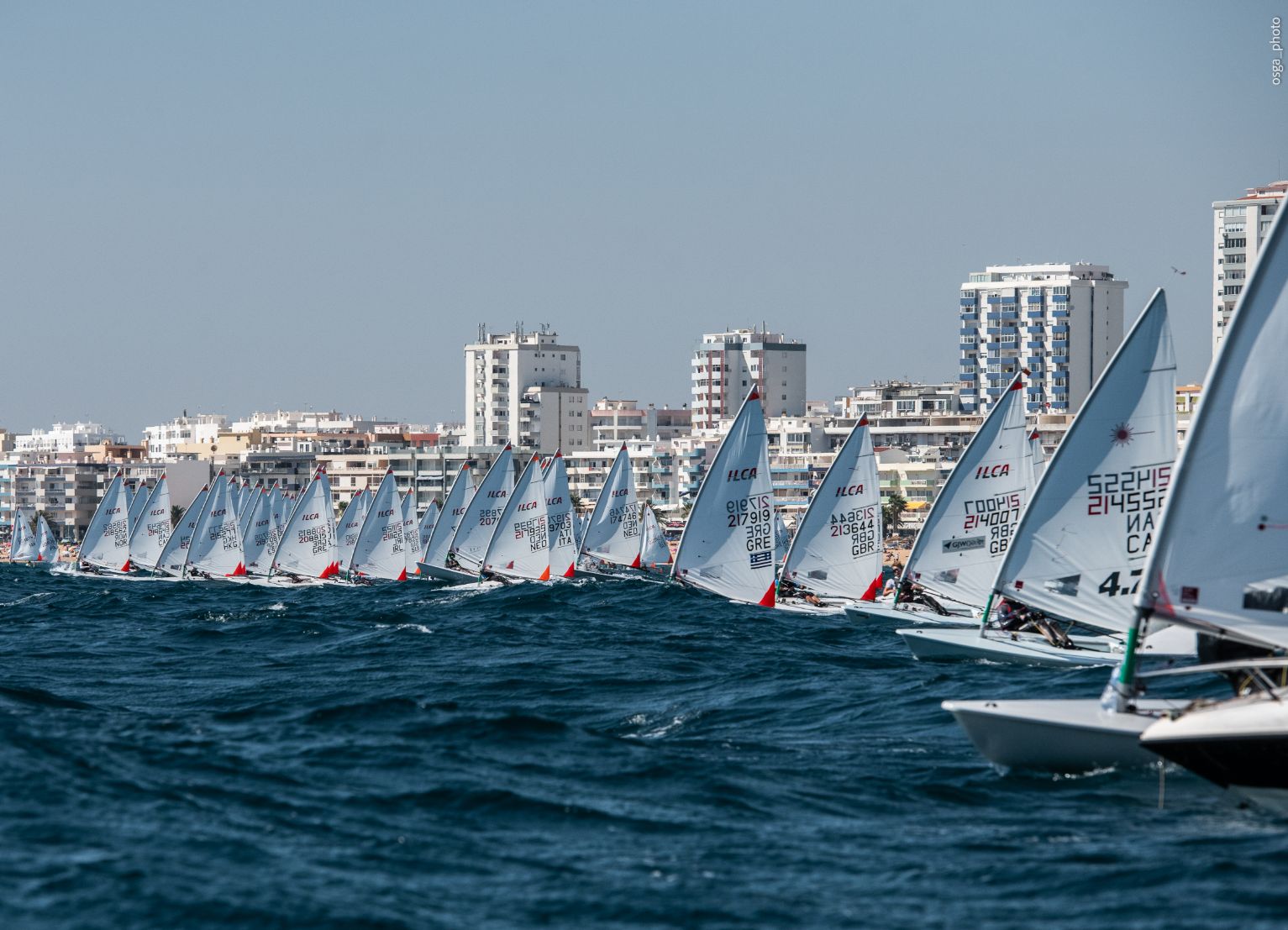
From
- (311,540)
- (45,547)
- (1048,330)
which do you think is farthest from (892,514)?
(311,540)

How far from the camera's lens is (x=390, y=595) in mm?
68688

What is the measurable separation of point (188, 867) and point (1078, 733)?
8812 millimetres

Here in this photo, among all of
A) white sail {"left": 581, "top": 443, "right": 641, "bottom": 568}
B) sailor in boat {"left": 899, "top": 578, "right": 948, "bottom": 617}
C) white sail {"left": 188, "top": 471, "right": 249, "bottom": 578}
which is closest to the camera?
sailor in boat {"left": 899, "top": 578, "right": 948, "bottom": 617}

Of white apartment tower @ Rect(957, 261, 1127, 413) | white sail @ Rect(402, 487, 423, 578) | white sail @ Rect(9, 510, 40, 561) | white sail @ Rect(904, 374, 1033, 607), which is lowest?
white sail @ Rect(9, 510, 40, 561)

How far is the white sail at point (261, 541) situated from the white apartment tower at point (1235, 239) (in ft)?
294

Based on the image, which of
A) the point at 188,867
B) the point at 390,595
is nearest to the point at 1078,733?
the point at 188,867

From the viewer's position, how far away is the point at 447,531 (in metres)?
79.9

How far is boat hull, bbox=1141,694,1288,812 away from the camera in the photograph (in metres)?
16.1

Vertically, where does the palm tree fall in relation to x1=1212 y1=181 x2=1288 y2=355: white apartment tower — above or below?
below

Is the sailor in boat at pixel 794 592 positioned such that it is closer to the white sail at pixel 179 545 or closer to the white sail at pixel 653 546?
the white sail at pixel 653 546

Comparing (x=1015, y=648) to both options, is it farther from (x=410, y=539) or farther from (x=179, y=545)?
(x=179, y=545)

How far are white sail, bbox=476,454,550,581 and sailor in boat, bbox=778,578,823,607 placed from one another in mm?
25152

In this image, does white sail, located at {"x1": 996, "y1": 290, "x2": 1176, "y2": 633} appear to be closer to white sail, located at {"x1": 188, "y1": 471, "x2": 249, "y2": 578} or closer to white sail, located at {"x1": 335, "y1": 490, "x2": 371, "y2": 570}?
white sail, located at {"x1": 335, "y1": 490, "x2": 371, "y2": 570}

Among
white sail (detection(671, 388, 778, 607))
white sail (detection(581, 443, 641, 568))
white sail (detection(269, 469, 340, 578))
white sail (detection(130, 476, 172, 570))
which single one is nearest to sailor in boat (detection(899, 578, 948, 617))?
white sail (detection(671, 388, 778, 607))
